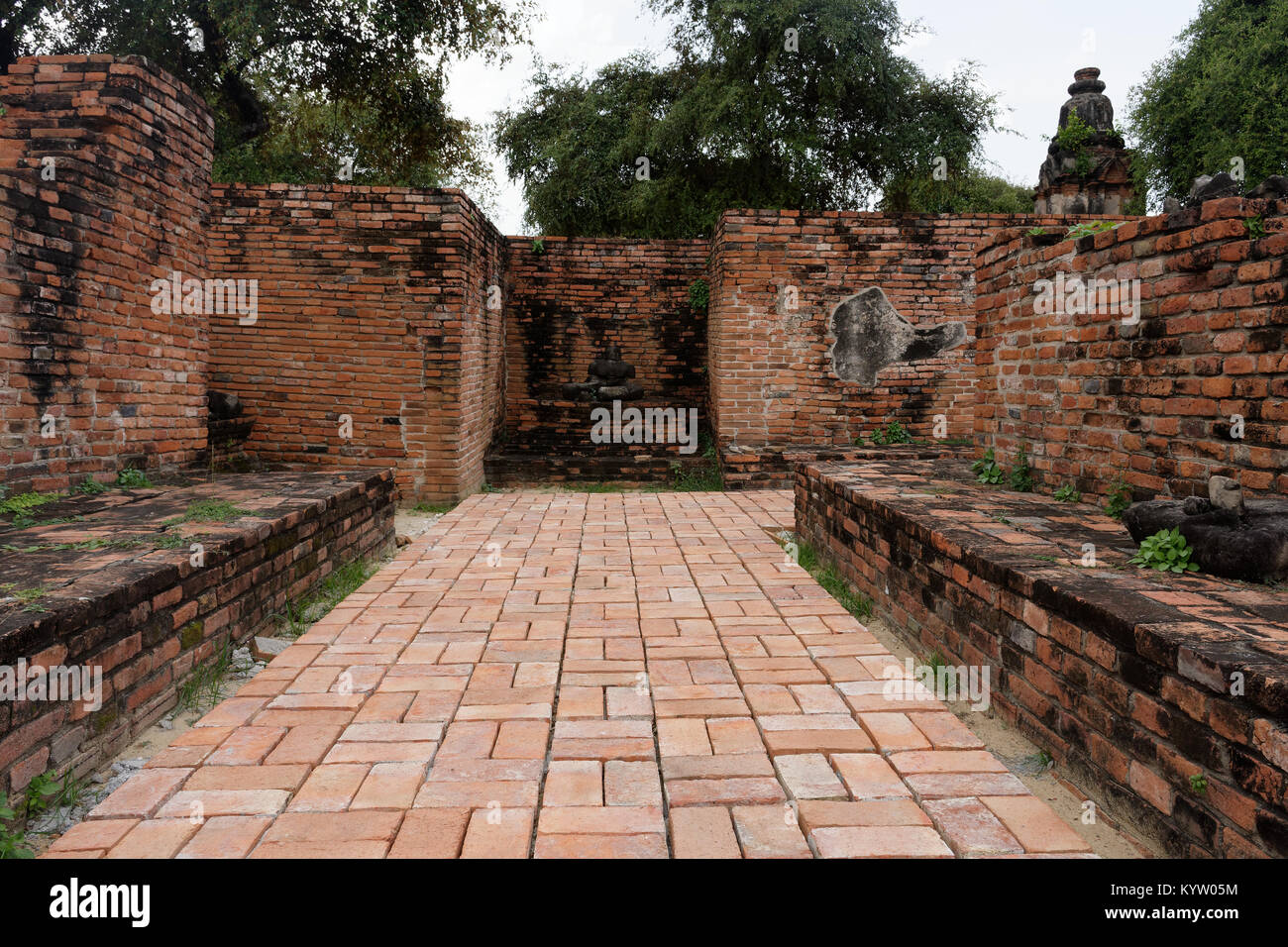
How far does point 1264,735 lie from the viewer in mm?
1525

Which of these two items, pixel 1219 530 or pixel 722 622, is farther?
pixel 722 622

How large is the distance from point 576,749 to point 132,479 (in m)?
3.74

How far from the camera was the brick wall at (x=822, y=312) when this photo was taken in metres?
8.46

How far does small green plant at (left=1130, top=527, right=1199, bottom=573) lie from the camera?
2545 mm

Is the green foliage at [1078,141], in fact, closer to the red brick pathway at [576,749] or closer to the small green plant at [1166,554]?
the red brick pathway at [576,749]

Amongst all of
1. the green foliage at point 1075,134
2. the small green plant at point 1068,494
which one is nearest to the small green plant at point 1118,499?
the small green plant at point 1068,494

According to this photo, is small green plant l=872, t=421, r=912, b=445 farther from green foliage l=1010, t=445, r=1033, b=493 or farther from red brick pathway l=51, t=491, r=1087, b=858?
red brick pathway l=51, t=491, r=1087, b=858

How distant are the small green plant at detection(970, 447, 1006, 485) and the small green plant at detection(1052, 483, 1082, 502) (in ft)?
2.03

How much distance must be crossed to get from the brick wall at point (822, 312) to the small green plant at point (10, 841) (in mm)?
7208

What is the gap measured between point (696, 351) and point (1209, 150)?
9880 mm

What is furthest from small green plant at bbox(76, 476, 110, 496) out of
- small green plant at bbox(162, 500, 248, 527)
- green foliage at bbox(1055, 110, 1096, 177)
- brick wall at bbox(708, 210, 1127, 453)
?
green foliage at bbox(1055, 110, 1096, 177)

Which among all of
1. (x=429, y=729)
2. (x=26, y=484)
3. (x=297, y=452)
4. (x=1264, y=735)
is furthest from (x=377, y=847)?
(x=297, y=452)

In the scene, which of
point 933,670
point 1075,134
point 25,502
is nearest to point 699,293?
point 1075,134

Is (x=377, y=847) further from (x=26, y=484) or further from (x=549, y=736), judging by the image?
(x=26, y=484)
